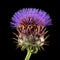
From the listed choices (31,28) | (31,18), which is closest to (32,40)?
(31,28)

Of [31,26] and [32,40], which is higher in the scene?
[31,26]

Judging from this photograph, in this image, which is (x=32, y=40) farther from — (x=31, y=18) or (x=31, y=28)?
(x=31, y=18)

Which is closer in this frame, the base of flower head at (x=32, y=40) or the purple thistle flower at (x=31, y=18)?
the base of flower head at (x=32, y=40)

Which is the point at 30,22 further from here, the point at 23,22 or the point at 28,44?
the point at 28,44

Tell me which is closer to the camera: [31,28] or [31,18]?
[31,28]

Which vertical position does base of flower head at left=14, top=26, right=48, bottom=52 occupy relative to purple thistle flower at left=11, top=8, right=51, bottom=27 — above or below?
below

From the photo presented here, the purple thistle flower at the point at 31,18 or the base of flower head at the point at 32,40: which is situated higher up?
the purple thistle flower at the point at 31,18

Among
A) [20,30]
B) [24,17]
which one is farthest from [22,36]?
[24,17]
